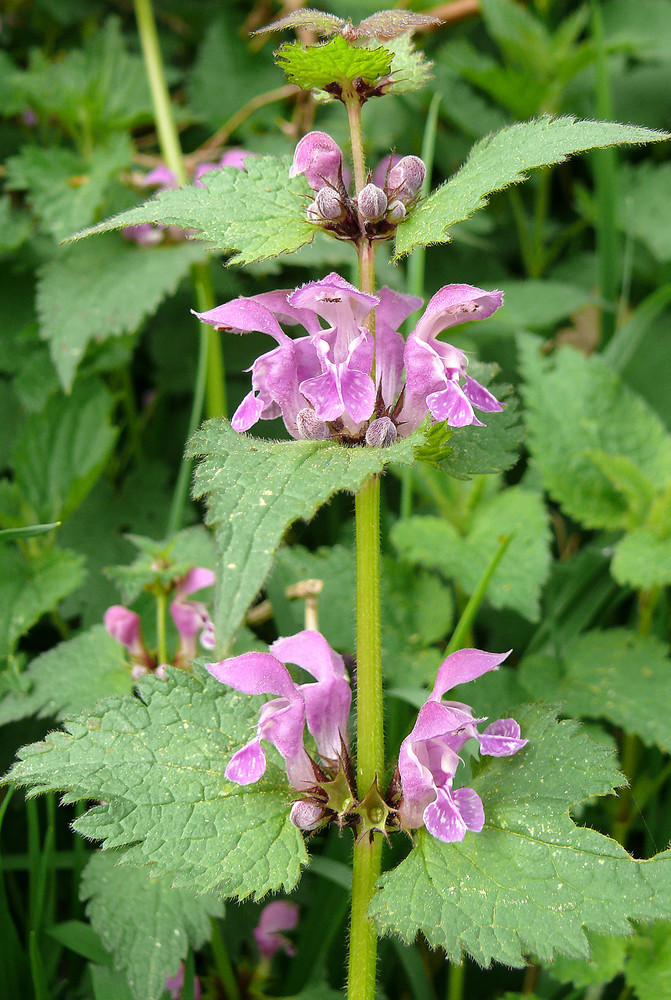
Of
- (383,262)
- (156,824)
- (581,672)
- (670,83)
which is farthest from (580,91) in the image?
(156,824)

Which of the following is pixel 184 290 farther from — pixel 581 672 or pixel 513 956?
pixel 513 956

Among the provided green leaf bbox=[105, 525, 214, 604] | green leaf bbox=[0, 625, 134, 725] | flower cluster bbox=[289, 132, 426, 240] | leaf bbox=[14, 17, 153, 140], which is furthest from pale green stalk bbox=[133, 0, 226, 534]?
flower cluster bbox=[289, 132, 426, 240]

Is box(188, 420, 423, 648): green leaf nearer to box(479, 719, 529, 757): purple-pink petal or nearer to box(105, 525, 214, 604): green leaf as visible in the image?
box(479, 719, 529, 757): purple-pink petal

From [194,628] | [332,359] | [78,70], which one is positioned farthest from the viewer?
[78,70]

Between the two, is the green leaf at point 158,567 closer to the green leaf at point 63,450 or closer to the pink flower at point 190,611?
the pink flower at point 190,611

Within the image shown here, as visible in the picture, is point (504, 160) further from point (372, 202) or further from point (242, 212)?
point (242, 212)

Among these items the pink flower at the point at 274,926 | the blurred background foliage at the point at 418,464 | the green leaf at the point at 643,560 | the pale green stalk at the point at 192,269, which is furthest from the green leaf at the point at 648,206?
the pink flower at the point at 274,926
